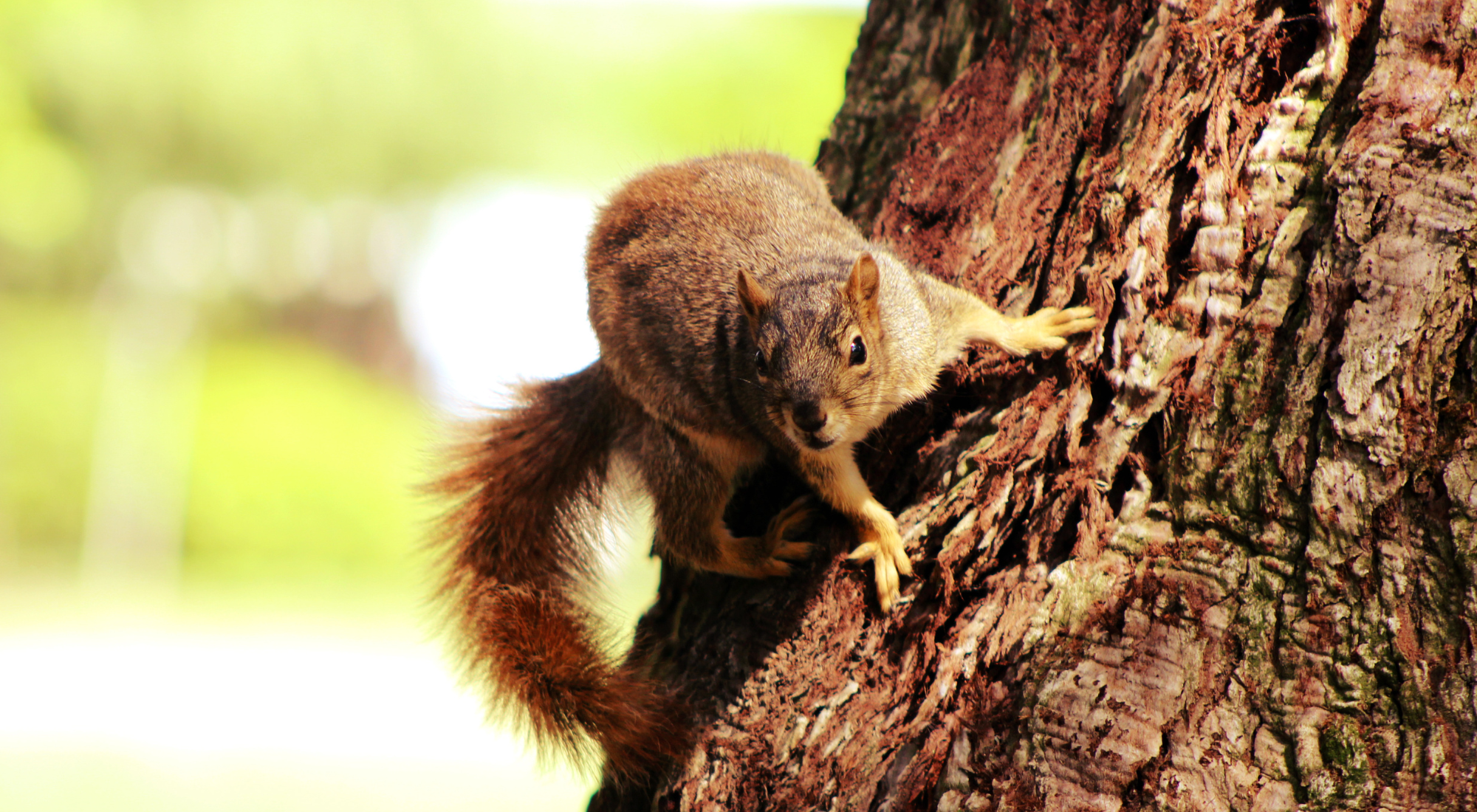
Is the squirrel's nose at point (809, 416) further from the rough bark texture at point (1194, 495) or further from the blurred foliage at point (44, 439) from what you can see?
the blurred foliage at point (44, 439)

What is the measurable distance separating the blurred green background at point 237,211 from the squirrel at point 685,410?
7.79 m

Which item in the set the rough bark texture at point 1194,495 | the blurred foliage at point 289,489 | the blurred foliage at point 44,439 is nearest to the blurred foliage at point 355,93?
the blurred foliage at point 44,439

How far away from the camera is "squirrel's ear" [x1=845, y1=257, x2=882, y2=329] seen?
176cm

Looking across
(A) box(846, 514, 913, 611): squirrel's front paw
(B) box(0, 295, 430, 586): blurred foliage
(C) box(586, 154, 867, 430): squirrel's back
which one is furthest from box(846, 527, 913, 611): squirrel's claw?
(B) box(0, 295, 430, 586): blurred foliage

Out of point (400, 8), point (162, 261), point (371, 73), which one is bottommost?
point (162, 261)

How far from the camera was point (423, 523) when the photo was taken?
7.42 feet

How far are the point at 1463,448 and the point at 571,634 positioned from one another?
1.35 metres

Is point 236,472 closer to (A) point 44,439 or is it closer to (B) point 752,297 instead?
(A) point 44,439

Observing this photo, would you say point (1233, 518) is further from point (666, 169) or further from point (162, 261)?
point (162, 261)

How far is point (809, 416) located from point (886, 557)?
31 centimetres

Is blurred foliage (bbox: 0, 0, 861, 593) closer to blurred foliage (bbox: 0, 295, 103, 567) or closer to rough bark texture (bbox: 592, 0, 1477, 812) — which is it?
blurred foliage (bbox: 0, 295, 103, 567)

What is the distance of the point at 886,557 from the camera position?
150 centimetres

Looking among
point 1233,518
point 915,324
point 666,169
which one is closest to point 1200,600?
point 1233,518

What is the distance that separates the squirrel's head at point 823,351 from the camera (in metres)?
1.78
